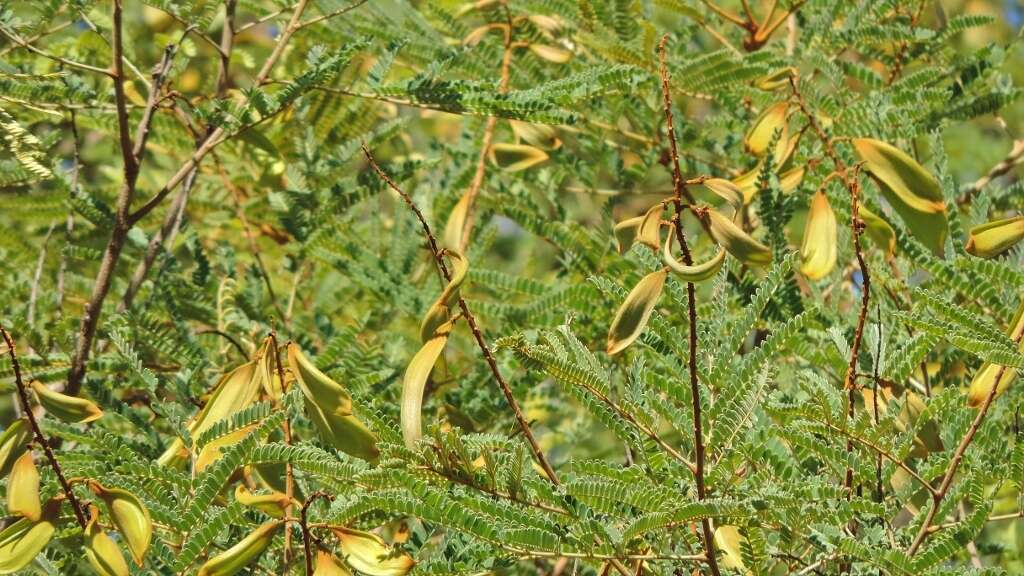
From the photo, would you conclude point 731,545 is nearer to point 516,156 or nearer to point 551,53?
point 516,156

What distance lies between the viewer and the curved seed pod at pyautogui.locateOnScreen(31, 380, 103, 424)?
114cm

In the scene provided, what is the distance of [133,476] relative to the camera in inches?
45.7

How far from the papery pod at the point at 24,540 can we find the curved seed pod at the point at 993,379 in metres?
0.84

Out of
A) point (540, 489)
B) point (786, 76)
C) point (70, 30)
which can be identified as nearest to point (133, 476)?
point (540, 489)

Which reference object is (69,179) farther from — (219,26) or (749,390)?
(749,390)

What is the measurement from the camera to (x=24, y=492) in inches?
41.0

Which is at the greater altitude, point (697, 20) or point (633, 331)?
point (697, 20)

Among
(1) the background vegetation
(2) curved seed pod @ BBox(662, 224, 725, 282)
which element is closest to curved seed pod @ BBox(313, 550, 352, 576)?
(1) the background vegetation

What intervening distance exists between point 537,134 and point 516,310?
258mm

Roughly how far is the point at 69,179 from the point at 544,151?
722 millimetres

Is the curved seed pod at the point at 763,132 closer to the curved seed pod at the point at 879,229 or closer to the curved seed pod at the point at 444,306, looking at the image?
the curved seed pod at the point at 879,229

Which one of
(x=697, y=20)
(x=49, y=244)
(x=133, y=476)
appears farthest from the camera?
(x=49, y=244)

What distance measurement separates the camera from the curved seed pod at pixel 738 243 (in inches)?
40.9

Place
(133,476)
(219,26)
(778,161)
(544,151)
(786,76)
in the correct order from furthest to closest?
(219,26), (544,151), (786,76), (778,161), (133,476)
